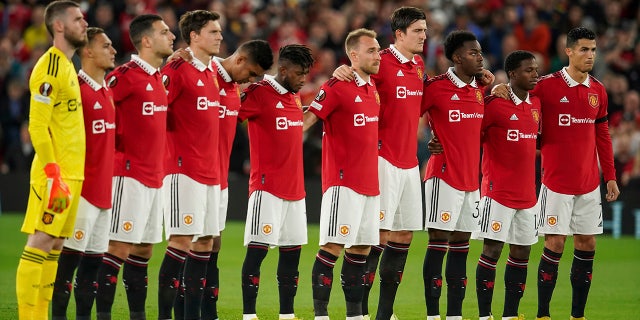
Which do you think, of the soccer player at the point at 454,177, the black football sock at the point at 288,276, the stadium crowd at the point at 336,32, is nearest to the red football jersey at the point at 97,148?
the black football sock at the point at 288,276

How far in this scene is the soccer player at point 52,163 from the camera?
8.54 m

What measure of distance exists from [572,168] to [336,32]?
11.1 meters

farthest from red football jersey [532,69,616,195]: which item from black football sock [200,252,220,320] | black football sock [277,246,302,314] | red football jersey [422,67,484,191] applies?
black football sock [200,252,220,320]

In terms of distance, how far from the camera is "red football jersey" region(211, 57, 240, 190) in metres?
10.2

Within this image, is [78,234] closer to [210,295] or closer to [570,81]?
[210,295]

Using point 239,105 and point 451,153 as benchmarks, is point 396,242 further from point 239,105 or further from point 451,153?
point 239,105

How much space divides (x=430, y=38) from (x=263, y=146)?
1161 centimetres

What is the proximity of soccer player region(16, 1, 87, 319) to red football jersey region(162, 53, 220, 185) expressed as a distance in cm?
112

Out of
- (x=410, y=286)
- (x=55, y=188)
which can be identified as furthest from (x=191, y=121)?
(x=410, y=286)

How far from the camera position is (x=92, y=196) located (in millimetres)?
9039

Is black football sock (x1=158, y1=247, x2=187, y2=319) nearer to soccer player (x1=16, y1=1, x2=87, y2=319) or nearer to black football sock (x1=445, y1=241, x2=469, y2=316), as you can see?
soccer player (x1=16, y1=1, x2=87, y2=319)

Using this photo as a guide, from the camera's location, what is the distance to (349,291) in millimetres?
10211

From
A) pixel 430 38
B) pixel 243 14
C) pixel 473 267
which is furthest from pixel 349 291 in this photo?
pixel 243 14

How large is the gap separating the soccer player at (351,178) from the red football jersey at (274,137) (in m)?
0.27
